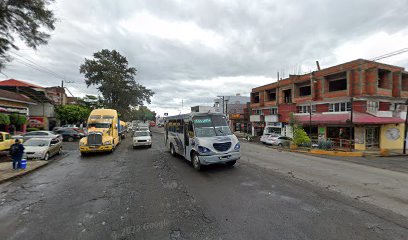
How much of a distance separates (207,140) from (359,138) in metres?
21.2

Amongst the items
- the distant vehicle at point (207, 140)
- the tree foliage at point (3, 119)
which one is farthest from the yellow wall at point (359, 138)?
the tree foliage at point (3, 119)

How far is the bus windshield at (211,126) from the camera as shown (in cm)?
905

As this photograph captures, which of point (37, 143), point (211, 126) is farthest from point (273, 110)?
point (37, 143)

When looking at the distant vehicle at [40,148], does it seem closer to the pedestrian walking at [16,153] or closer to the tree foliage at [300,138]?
the pedestrian walking at [16,153]

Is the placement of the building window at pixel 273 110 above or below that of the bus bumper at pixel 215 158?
above

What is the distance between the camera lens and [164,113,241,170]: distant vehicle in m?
8.27

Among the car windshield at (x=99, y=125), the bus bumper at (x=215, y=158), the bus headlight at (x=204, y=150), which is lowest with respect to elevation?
the bus bumper at (x=215, y=158)

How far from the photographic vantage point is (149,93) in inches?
2007

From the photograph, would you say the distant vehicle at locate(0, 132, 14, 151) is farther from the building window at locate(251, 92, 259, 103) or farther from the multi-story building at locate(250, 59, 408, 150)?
the building window at locate(251, 92, 259, 103)

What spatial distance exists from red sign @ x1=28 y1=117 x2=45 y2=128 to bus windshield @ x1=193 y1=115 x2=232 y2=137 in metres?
32.7

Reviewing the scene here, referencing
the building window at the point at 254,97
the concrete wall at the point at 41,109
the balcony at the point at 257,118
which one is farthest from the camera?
the building window at the point at 254,97

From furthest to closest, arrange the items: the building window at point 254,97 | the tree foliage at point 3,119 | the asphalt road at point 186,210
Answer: the building window at point 254,97 < the tree foliage at point 3,119 < the asphalt road at point 186,210

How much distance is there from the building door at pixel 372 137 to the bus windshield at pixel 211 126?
20.8 m

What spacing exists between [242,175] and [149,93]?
46834 mm
